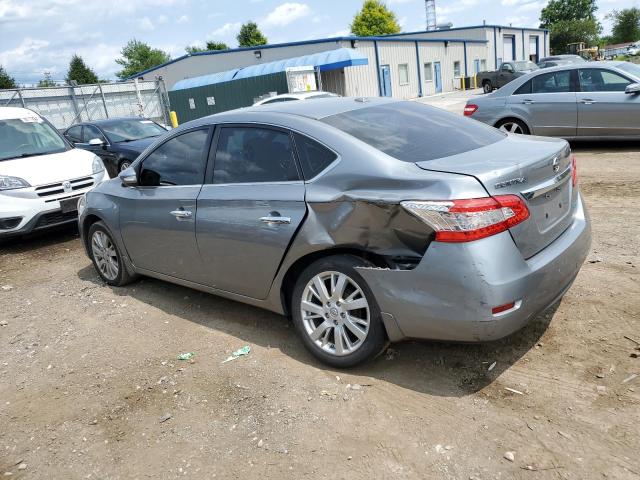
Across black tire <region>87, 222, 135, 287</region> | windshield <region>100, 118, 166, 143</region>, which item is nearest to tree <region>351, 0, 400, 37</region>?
windshield <region>100, 118, 166, 143</region>

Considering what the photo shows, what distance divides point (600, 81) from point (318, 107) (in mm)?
7117

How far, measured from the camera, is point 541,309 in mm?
2979

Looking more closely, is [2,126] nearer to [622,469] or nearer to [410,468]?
[410,468]

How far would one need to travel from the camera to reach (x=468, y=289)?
2703 mm

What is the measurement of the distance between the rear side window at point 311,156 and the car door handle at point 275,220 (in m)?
0.30

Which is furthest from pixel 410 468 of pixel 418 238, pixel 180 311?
pixel 180 311

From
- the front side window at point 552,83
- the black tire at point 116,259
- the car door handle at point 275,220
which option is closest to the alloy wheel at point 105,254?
the black tire at point 116,259

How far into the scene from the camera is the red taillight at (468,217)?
2.69 metres

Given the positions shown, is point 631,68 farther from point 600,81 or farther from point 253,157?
point 253,157

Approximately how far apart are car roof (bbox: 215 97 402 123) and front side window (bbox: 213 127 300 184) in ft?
Result: 0.63

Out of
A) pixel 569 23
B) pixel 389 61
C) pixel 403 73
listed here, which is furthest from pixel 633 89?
pixel 569 23

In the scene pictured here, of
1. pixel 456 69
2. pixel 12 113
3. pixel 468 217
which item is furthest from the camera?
pixel 456 69

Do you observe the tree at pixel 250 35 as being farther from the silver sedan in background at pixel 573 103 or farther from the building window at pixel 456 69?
the silver sedan in background at pixel 573 103

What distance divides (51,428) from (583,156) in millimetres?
8746
